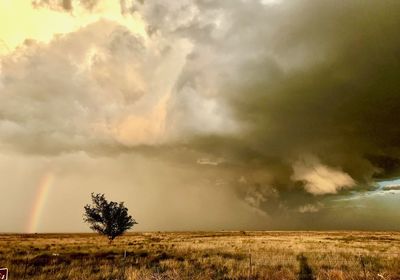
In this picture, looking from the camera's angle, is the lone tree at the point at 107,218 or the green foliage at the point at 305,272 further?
the lone tree at the point at 107,218

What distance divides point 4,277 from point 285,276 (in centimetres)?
1478

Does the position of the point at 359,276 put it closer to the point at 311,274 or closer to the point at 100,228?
the point at 311,274

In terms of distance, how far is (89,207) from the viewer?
49594 mm

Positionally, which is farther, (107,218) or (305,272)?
(107,218)

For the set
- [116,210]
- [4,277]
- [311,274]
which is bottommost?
[311,274]

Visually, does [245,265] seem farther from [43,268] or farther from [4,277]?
[4,277]

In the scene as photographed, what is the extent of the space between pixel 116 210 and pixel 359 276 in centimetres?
3835

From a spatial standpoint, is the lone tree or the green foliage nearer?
the green foliage

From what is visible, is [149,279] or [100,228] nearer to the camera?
[149,279]

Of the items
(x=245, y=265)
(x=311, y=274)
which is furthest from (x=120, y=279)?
(x=311, y=274)

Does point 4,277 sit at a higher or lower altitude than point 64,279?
higher

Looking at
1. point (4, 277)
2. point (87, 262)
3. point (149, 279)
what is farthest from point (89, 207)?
point (4, 277)

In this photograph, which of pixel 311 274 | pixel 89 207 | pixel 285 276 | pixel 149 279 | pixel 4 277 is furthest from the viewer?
pixel 89 207

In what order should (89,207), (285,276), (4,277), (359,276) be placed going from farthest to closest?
(89,207) < (285,276) < (359,276) < (4,277)
